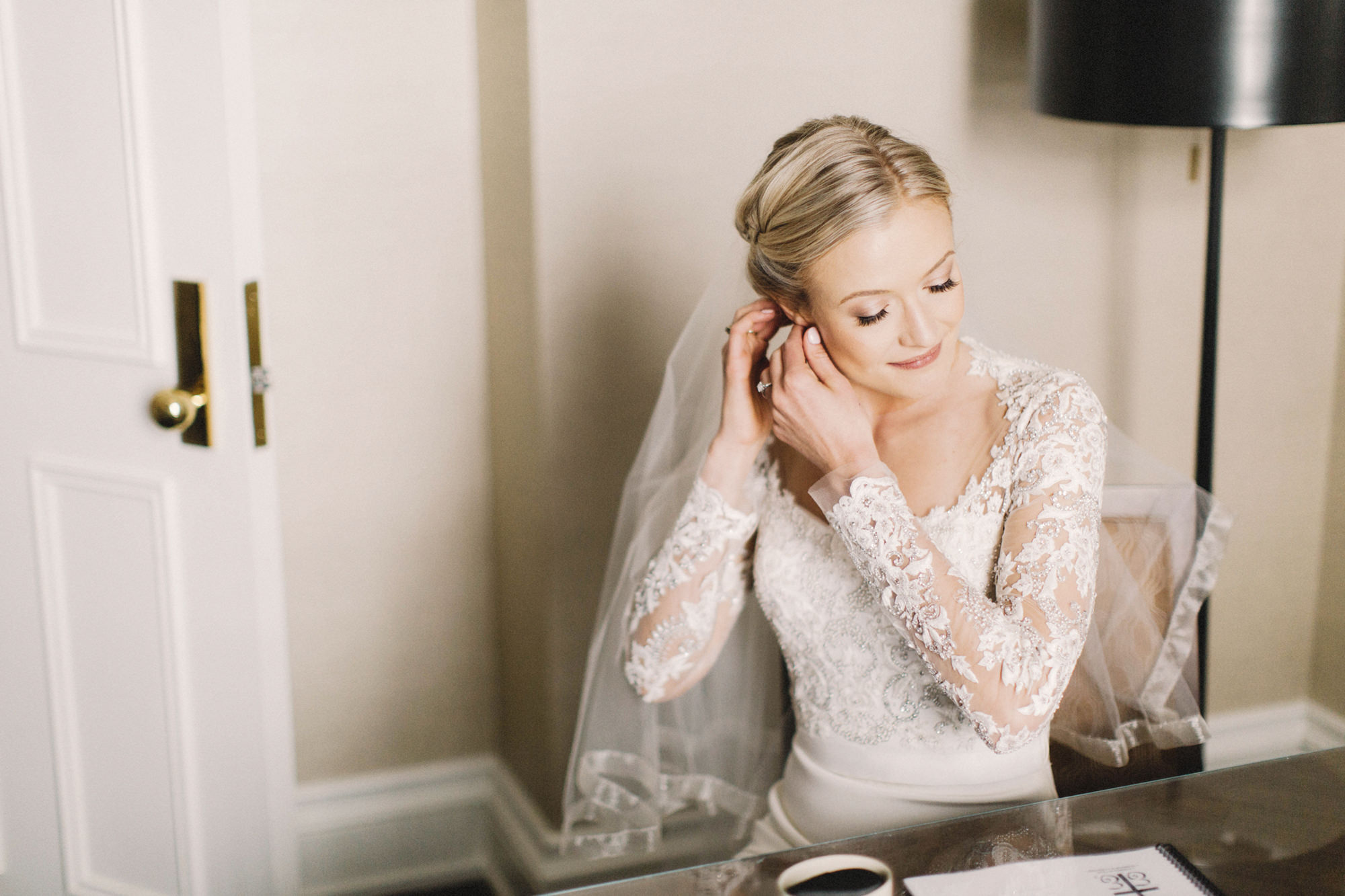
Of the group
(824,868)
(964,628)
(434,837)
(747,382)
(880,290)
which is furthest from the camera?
(434,837)

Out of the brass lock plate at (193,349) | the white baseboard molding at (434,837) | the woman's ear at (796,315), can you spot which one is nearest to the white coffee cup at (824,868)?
the woman's ear at (796,315)

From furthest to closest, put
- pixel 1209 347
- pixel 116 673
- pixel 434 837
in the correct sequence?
pixel 434 837 → pixel 1209 347 → pixel 116 673

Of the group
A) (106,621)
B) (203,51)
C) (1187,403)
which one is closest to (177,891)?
(106,621)

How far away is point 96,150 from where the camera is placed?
6.23 feet

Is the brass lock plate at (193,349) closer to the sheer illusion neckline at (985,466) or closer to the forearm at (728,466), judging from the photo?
the forearm at (728,466)

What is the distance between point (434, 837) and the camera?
282 centimetres

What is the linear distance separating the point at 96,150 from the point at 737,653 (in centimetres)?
134

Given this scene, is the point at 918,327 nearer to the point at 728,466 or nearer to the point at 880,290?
the point at 880,290

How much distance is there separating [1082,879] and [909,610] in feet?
1.31

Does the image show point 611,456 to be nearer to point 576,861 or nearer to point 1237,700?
point 576,861

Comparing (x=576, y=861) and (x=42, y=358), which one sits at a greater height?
(x=42, y=358)

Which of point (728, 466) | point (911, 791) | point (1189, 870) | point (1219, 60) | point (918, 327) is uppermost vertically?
point (1219, 60)

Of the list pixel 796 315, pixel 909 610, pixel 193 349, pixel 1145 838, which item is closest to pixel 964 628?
pixel 909 610

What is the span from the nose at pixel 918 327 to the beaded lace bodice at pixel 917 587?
17 centimetres
